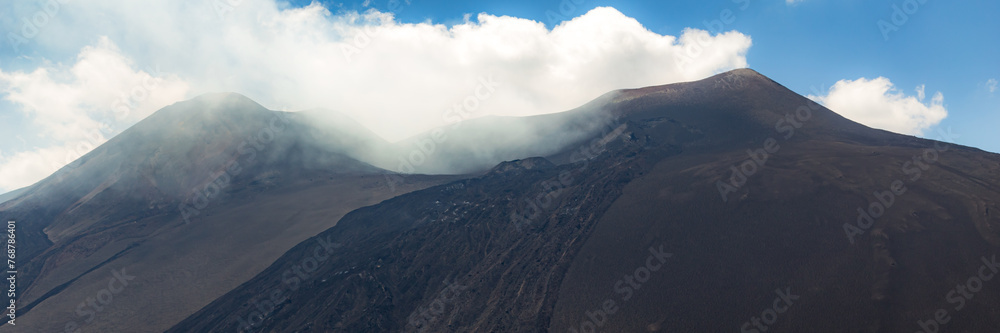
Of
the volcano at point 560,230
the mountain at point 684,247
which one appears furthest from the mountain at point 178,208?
the mountain at point 684,247

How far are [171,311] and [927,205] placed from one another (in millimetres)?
102279

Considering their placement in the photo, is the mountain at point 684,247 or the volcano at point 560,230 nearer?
the mountain at point 684,247

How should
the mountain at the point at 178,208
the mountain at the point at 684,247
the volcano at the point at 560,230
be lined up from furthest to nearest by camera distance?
the mountain at the point at 178,208 → the volcano at the point at 560,230 → the mountain at the point at 684,247

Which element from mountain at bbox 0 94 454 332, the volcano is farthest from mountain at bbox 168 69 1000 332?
mountain at bbox 0 94 454 332

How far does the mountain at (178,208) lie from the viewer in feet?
265

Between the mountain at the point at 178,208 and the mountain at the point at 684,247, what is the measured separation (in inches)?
441

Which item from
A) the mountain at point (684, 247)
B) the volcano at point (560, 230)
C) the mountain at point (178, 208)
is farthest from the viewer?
the mountain at point (178, 208)

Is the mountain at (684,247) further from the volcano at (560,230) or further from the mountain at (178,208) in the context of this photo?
the mountain at (178,208)

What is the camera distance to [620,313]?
162ft

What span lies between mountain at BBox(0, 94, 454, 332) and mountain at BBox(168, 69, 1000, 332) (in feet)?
36.8

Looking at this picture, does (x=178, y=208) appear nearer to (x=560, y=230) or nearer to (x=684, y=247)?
(x=560, y=230)

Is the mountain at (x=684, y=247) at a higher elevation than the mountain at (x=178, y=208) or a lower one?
lower

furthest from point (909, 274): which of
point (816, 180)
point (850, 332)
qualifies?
point (816, 180)

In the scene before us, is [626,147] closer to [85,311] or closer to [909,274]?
[909,274]
